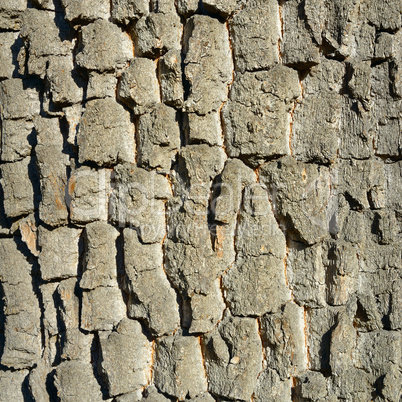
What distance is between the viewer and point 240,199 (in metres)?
1.72

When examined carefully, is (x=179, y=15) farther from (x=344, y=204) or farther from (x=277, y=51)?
(x=344, y=204)

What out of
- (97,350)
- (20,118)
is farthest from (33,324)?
(20,118)

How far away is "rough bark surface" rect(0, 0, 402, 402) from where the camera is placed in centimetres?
169

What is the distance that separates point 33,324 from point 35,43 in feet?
3.25

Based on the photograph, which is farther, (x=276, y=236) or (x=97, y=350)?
(x=97, y=350)

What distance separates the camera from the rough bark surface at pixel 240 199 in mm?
1689

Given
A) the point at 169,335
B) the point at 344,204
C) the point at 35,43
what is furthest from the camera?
the point at 35,43

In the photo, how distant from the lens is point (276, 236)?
1713 millimetres

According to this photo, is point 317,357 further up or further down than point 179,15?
further down

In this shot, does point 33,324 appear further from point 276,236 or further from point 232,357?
point 276,236

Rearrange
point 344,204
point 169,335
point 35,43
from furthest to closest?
point 35,43
point 169,335
point 344,204

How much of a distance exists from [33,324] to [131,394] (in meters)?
0.48

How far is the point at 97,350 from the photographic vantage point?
1.92 m

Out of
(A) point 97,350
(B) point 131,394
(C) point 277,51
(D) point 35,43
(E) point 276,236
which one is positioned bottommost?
(B) point 131,394
